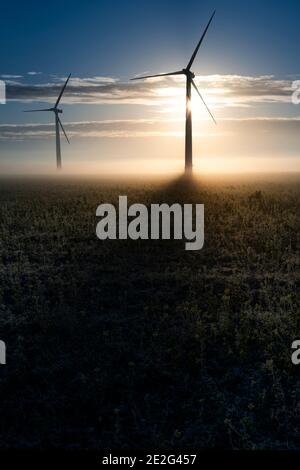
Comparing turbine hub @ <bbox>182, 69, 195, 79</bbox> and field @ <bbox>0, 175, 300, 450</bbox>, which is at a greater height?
turbine hub @ <bbox>182, 69, 195, 79</bbox>

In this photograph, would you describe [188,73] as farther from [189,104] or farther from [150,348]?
[150,348]

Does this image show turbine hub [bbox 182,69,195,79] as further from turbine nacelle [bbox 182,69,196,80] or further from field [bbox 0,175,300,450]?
field [bbox 0,175,300,450]

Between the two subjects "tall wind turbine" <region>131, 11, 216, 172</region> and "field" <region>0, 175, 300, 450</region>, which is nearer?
"field" <region>0, 175, 300, 450</region>

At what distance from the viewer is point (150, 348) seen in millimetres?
11031

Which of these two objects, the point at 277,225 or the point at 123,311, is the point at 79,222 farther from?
the point at 123,311

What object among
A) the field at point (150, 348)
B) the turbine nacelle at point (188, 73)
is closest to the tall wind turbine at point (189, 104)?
the turbine nacelle at point (188, 73)

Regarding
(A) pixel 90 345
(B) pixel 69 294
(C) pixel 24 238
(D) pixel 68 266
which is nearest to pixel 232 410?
(A) pixel 90 345

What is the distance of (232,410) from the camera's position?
892 centimetres

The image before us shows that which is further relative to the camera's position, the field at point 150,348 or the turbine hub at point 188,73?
the turbine hub at point 188,73

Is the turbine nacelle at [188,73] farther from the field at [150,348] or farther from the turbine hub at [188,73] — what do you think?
the field at [150,348]

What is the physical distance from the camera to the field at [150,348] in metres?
8.52

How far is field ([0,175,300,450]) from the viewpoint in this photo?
8516 millimetres

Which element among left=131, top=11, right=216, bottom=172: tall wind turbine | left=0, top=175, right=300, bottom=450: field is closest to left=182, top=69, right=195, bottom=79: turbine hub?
left=131, top=11, right=216, bottom=172: tall wind turbine

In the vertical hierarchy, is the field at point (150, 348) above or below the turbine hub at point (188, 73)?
below
